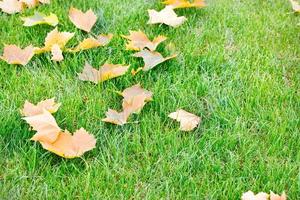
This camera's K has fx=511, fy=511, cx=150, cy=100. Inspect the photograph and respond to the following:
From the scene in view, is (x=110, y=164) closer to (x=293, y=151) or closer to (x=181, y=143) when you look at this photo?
(x=181, y=143)

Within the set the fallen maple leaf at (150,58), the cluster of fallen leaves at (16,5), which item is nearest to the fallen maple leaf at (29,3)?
the cluster of fallen leaves at (16,5)

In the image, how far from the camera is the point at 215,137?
196 cm

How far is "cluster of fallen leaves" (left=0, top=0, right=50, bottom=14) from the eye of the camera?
264 cm

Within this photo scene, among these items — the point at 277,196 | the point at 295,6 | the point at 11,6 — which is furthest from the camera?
the point at 295,6

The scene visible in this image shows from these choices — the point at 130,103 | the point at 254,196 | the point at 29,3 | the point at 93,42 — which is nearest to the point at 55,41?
the point at 93,42

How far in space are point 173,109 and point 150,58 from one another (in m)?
0.32

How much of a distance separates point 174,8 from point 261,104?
0.85m

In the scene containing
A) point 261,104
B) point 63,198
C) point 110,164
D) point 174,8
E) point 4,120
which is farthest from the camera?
point 174,8

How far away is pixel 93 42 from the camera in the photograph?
2.38 m

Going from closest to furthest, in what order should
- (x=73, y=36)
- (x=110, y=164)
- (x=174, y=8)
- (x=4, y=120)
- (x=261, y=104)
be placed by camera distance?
(x=110, y=164), (x=4, y=120), (x=261, y=104), (x=73, y=36), (x=174, y=8)

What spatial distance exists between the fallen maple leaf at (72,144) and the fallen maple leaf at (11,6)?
3.41ft

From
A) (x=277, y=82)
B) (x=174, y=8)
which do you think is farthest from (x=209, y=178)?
(x=174, y=8)

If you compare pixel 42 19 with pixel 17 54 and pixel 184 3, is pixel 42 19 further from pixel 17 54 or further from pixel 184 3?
pixel 184 3

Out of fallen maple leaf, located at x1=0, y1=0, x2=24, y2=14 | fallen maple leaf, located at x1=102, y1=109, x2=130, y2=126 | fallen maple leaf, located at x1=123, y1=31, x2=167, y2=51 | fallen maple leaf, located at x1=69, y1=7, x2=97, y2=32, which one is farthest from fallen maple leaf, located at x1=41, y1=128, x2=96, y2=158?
fallen maple leaf, located at x1=0, y1=0, x2=24, y2=14
